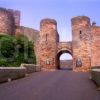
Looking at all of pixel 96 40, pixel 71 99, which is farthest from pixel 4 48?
pixel 71 99

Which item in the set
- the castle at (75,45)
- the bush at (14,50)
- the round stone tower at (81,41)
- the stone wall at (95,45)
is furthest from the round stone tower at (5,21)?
the stone wall at (95,45)

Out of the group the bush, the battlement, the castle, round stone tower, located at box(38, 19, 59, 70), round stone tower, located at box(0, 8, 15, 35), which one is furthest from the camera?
round stone tower, located at box(0, 8, 15, 35)

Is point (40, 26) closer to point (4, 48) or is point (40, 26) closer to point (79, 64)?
point (79, 64)

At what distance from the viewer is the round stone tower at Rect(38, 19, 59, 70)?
36.1 meters

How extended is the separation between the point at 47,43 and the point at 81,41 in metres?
5.28

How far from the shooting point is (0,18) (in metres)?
39.0

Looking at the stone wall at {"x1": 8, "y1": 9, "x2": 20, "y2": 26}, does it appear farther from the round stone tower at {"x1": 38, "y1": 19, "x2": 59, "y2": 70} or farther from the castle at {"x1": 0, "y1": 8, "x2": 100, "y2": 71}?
the round stone tower at {"x1": 38, "y1": 19, "x2": 59, "y2": 70}

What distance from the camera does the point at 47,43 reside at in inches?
1442

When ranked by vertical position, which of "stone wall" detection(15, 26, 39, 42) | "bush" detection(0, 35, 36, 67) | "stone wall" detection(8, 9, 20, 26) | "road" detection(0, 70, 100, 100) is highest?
"stone wall" detection(8, 9, 20, 26)

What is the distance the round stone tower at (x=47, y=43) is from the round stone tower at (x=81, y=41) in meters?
3.11

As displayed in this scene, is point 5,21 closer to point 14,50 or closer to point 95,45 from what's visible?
point 14,50

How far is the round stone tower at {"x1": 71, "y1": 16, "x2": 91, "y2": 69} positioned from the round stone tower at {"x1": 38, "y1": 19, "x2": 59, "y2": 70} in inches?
122

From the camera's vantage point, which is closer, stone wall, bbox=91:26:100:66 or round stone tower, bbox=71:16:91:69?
round stone tower, bbox=71:16:91:69

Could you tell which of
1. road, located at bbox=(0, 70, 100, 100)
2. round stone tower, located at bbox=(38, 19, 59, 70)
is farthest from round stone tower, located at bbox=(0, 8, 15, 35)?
road, located at bbox=(0, 70, 100, 100)
